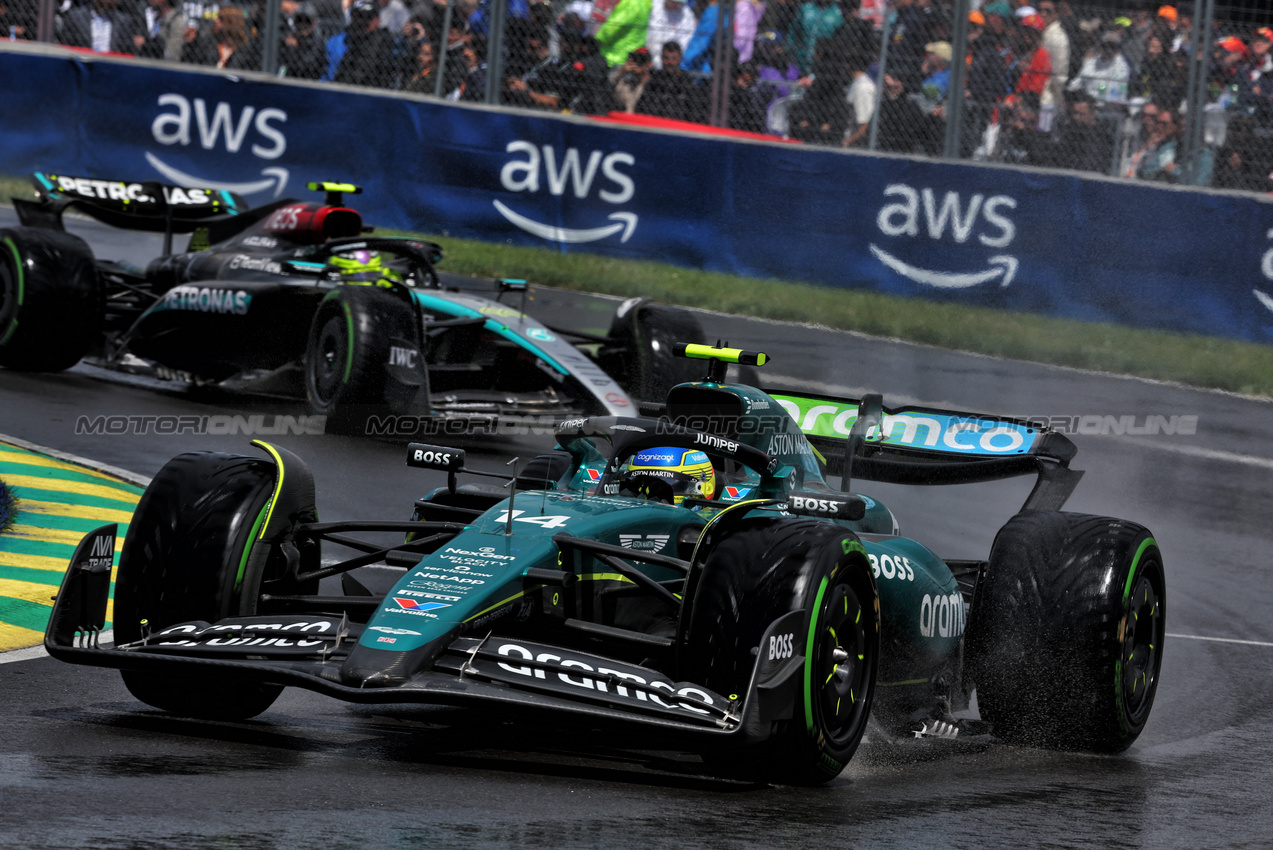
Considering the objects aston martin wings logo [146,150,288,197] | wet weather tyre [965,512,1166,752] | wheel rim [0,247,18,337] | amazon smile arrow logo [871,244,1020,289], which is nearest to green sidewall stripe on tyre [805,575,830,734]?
wet weather tyre [965,512,1166,752]

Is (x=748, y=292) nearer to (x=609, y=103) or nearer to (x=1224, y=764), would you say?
(x=609, y=103)

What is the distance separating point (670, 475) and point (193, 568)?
6.08ft

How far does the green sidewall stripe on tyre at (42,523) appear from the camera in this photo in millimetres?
7504

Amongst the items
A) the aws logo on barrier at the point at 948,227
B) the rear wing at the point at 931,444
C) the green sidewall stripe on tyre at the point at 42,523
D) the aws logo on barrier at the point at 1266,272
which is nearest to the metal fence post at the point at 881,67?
the aws logo on barrier at the point at 948,227

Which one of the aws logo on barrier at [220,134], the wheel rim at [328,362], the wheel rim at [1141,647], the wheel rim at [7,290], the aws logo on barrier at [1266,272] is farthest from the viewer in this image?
the aws logo on barrier at [220,134]

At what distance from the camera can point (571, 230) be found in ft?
57.4

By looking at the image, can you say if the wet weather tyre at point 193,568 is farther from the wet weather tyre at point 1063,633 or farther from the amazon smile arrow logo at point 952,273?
the amazon smile arrow logo at point 952,273

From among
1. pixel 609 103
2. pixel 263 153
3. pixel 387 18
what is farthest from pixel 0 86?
pixel 609 103

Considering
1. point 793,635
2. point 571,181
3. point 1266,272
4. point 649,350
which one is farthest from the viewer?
point 571,181

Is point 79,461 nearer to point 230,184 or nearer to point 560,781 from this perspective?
point 560,781

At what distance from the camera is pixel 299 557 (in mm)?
6273

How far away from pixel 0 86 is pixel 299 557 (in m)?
14.0

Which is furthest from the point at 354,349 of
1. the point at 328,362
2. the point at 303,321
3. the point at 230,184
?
the point at 230,184

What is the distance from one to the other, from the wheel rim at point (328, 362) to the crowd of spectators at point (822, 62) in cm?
629
